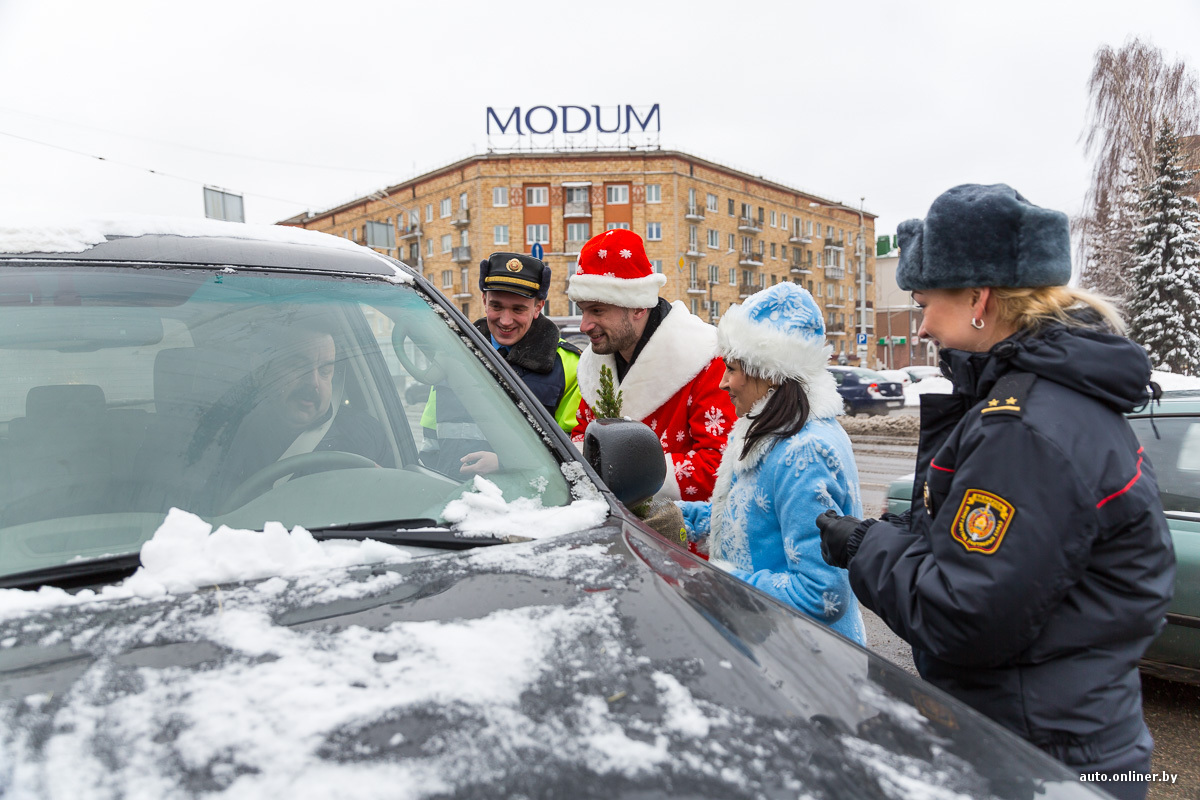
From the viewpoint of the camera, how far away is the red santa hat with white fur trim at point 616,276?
3.39 metres

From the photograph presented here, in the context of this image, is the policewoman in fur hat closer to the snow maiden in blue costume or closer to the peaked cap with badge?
the snow maiden in blue costume

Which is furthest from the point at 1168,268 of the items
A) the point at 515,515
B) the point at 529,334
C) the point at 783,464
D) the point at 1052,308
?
the point at 515,515

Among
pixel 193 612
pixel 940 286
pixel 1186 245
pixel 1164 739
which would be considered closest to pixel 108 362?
pixel 193 612

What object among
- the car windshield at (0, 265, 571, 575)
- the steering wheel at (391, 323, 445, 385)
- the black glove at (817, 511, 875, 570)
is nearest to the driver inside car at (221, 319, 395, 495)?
the car windshield at (0, 265, 571, 575)

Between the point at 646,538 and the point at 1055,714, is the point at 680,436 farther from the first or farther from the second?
the point at 1055,714

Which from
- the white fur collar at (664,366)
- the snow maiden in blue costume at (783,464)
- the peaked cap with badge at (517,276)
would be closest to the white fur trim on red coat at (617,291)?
the white fur collar at (664,366)

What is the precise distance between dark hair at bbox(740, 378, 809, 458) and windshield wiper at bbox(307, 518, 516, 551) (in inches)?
41.9

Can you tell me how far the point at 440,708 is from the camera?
1004mm

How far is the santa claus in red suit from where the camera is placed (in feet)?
10.2

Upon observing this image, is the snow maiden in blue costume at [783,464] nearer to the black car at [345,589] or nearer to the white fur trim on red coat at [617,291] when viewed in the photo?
the black car at [345,589]

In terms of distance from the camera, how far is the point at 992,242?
62.4 inches

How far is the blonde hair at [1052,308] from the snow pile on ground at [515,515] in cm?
93

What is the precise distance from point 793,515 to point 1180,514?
2.47 m
